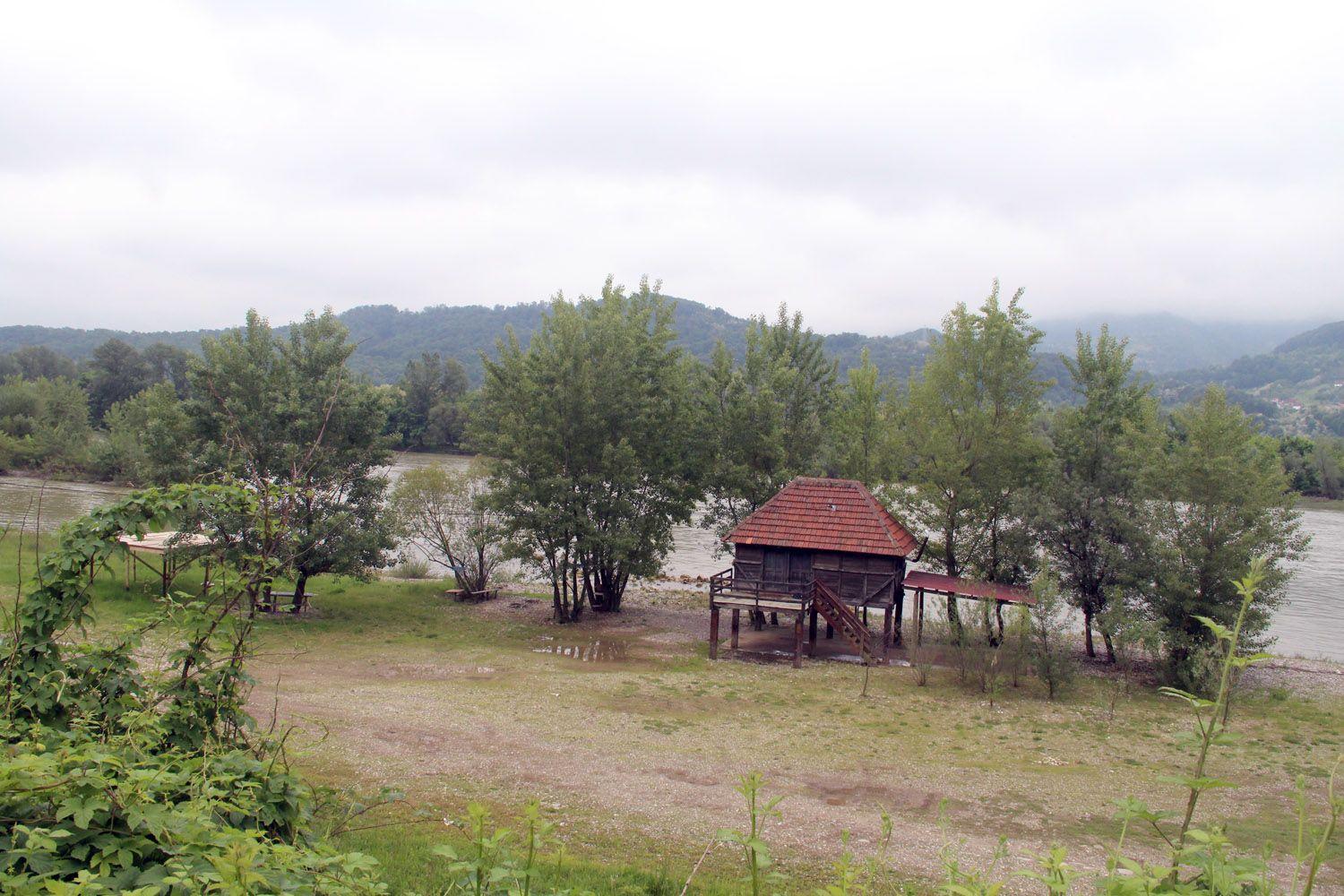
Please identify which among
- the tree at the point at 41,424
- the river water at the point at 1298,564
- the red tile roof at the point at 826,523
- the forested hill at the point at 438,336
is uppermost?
the forested hill at the point at 438,336

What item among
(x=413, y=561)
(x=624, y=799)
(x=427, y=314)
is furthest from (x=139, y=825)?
(x=427, y=314)

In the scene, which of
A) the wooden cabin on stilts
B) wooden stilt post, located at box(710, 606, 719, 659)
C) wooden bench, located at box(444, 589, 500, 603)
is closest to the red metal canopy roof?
the wooden cabin on stilts

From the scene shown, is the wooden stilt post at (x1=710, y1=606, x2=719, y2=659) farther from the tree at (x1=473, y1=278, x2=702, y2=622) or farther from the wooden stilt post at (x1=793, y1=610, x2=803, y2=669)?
the tree at (x1=473, y1=278, x2=702, y2=622)

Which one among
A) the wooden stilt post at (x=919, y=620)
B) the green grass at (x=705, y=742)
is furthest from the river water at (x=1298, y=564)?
the wooden stilt post at (x=919, y=620)

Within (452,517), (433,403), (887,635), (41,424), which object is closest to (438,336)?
(433,403)

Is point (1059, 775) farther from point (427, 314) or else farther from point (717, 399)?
point (427, 314)

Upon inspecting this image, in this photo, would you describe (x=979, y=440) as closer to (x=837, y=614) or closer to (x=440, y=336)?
(x=837, y=614)

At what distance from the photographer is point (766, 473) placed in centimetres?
3002

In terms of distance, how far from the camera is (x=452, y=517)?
3167 centimetres

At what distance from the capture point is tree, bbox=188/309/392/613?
24.1 meters

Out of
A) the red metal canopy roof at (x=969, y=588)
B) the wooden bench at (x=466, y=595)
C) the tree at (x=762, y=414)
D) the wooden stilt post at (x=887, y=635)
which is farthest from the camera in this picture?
the wooden bench at (x=466, y=595)

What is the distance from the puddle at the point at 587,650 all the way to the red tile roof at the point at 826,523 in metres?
4.77

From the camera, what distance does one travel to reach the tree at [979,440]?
90.6ft

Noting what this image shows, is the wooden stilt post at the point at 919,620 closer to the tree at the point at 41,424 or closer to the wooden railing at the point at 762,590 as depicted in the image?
the wooden railing at the point at 762,590
